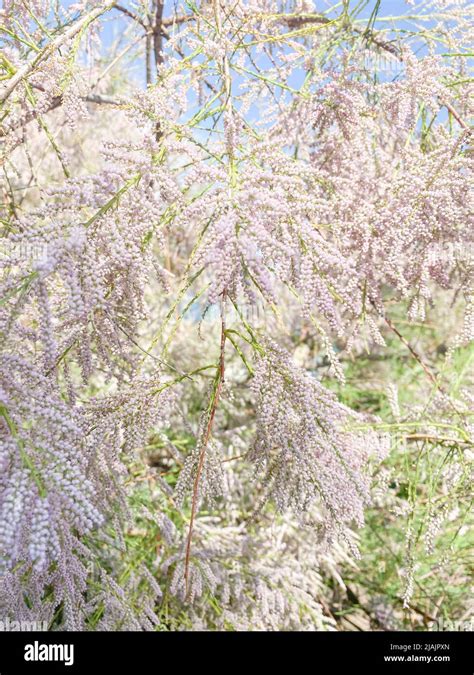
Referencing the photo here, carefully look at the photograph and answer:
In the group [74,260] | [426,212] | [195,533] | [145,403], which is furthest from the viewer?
[195,533]

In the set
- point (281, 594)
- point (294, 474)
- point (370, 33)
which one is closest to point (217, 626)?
point (281, 594)

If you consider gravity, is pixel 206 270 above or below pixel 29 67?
below

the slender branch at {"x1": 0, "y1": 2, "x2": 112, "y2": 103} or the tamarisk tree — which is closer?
the tamarisk tree

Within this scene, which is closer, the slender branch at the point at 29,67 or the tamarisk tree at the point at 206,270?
the tamarisk tree at the point at 206,270

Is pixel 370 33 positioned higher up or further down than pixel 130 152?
higher up

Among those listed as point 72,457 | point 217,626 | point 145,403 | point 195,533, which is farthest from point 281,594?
point 72,457

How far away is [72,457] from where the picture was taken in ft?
3.45

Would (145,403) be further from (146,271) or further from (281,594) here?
(281,594)

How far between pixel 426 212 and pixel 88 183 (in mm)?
880

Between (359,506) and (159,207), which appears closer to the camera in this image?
(159,207)
